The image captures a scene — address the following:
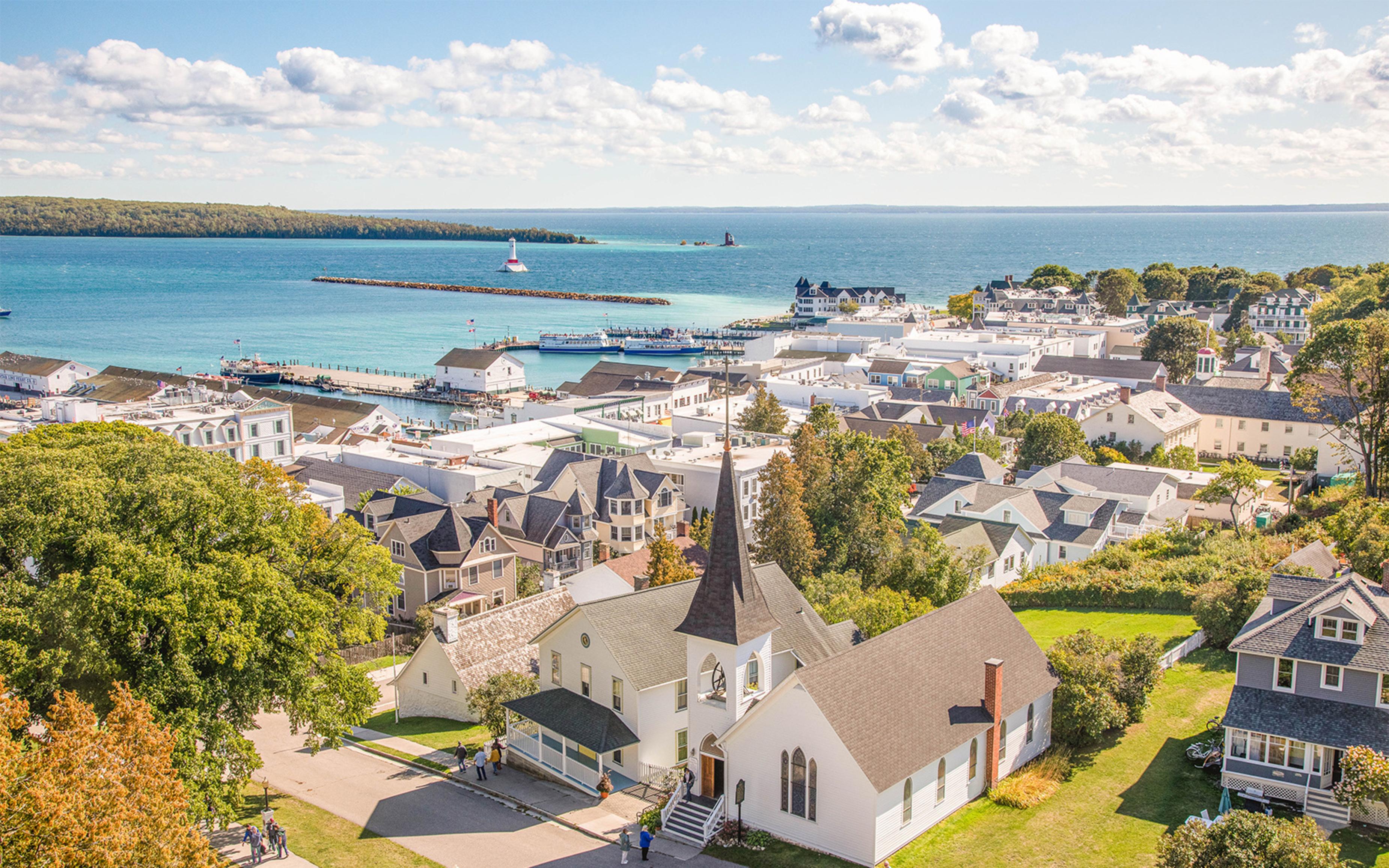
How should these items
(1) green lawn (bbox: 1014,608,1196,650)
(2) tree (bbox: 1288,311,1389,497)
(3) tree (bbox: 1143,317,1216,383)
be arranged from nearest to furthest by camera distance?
1. (1) green lawn (bbox: 1014,608,1196,650)
2. (2) tree (bbox: 1288,311,1389,497)
3. (3) tree (bbox: 1143,317,1216,383)

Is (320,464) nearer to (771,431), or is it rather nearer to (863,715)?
(771,431)

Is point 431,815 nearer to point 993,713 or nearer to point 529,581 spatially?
point 993,713

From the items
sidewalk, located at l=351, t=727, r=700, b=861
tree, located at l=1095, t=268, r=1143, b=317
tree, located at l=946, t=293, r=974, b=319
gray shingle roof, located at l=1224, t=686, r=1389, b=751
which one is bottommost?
sidewalk, located at l=351, t=727, r=700, b=861

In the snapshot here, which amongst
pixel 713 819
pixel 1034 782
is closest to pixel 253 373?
pixel 713 819

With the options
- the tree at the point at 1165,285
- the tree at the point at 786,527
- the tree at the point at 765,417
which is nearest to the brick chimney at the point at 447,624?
the tree at the point at 786,527

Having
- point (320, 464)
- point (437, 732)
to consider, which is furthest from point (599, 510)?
point (437, 732)

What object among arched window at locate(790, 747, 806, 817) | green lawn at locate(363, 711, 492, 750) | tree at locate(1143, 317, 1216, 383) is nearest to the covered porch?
green lawn at locate(363, 711, 492, 750)

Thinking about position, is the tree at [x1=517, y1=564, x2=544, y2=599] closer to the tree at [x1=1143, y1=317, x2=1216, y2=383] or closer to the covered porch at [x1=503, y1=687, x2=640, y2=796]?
the covered porch at [x1=503, y1=687, x2=640, y2=796]

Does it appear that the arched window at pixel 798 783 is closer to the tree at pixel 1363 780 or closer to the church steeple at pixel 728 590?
the church steeple at pixel 728 590
